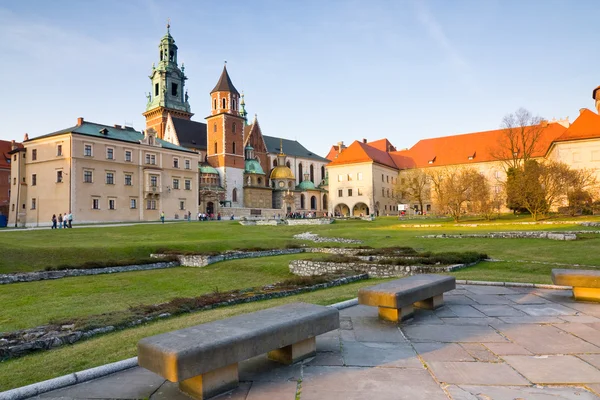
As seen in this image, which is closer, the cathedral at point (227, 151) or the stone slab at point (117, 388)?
the stone slab at point (117, 388)

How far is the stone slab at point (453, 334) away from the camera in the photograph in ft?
19.1

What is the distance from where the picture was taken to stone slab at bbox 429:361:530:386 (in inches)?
169

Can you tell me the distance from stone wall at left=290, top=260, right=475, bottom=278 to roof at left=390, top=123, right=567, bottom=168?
64346mm

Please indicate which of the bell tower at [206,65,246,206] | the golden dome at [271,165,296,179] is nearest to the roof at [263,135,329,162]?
the golden dome at [271,165,296,179]

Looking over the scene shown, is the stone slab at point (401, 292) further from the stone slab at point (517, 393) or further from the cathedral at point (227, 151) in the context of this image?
the cathedral at point (227, 151)

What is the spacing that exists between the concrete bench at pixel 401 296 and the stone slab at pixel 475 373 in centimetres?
176

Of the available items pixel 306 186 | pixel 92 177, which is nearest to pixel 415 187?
pixel 306 186

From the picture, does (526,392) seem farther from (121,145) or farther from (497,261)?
(121,145)

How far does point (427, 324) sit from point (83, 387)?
4958 millimetres

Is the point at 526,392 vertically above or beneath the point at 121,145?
beneath

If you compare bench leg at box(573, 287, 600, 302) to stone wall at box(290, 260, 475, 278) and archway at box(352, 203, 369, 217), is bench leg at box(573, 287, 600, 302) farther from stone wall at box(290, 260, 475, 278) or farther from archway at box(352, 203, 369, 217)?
archway at box(352, 203, 369, 217)

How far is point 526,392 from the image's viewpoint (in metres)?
3.98

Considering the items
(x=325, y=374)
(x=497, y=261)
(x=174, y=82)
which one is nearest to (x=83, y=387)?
(x=325, y=374)

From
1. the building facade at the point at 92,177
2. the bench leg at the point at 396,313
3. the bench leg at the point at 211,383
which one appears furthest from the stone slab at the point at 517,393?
the building facade at the point at 92,177
